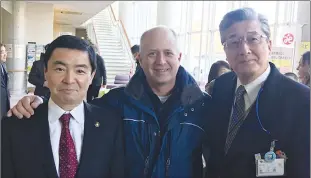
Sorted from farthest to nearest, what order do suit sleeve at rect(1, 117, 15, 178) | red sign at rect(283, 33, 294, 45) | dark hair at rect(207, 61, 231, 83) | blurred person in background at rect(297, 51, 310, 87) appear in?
red sign at rect(283, 33, 294, 45) < dark hair at rect(207, 61, 231, 83) < blurred person in background at rect(297, 51, 310, 87) < suit sleeve at rect(1, 117, 15, 178)

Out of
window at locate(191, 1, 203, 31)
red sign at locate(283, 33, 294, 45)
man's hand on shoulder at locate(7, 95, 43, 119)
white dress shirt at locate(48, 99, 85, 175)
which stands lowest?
white dress shirt at locate(48, 99, 85, 175)

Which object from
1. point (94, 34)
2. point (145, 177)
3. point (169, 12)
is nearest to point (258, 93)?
point (145, 177)

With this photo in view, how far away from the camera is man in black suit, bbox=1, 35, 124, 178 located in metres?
1.26

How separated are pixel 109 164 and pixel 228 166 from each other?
1.82 feet

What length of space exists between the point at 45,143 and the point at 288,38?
4776 mm

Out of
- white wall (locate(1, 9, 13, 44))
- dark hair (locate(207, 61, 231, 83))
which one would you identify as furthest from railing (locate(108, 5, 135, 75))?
dark hair (locate(207, 61, 231, 83))

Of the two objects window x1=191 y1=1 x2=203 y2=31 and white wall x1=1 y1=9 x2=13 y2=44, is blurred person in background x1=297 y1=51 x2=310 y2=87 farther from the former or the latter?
white wall x1=1 y1=9 x2=13 y2=44

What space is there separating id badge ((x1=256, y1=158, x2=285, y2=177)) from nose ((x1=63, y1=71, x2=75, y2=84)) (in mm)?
857

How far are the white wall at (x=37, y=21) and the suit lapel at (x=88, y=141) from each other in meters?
9.87

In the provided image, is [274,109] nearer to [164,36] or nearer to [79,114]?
[164,36]

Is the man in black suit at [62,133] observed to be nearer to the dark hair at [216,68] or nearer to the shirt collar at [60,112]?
the shirt collar at [60,112]

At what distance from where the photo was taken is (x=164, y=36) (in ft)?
5.33

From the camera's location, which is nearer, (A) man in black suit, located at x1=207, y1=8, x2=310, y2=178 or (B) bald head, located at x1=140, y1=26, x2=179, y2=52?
(A) man in black suit, located at x1=207, y1=8, x2=310, y2=178

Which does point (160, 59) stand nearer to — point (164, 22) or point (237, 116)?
point (237, 116)
